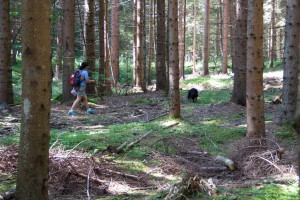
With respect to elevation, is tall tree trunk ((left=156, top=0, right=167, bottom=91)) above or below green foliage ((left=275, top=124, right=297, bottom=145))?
above

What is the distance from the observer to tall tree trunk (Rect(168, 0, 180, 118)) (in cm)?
1008

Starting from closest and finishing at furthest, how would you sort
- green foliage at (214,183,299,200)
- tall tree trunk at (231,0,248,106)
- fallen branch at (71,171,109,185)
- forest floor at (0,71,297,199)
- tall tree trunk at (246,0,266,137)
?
green foliage at (214,183,299,200)
forest floor at (0,71,297,199)
fallen branch at (71,171,109,185)
tall tree trunk at (246,0,266,137)
tall tree trunk at (231,0,248,106)

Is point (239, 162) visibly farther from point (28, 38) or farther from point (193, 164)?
point (28, 38)

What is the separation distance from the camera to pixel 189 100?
17172 millimetres

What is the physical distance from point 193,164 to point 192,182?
6.58 ft

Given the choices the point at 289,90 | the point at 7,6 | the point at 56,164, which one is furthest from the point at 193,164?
the point at 7,6


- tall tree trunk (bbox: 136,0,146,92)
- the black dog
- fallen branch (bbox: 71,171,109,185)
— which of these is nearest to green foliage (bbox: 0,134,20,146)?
fallen branch (bbox: 71,171,109,185)

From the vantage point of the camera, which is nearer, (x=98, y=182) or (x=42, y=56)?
(x=42, y=56)

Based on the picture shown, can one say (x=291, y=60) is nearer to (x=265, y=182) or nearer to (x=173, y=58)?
(x=173, y=58)

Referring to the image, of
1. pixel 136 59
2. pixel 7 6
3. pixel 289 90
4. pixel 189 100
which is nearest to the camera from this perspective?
pixel 289 90

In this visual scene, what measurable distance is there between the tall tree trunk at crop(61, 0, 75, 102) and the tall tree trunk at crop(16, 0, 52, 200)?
11.0 meters

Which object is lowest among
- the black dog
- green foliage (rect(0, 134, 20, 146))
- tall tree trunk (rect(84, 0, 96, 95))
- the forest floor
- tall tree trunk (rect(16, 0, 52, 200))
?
the forest floor

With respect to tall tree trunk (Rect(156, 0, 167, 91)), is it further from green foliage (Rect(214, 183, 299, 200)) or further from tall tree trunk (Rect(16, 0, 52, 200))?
tall tree trunk (Rect(16, 0, 52, 200))

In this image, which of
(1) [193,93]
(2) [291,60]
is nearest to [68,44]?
(1) [193,93]
